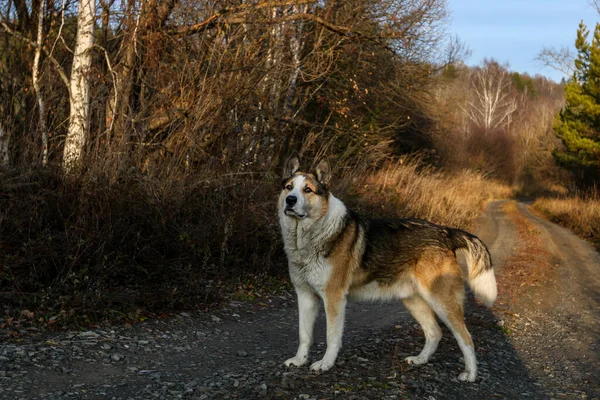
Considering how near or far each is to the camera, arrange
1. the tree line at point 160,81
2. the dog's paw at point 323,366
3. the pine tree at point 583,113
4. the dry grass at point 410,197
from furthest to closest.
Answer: the pine tree at point 583,113
the dry grass at point 410,197
the tree line at point 160,81
the dog's paw at point 323,366

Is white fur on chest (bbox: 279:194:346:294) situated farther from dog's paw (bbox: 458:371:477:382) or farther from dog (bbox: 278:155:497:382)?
dog's paw (bbox: 458:371:477:382)

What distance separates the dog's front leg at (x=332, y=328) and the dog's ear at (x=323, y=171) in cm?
120

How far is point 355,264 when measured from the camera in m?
5.89

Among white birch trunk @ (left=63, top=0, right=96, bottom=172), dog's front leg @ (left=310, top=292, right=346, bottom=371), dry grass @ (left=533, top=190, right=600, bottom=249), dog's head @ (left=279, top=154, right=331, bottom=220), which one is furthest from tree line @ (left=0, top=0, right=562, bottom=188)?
dry grass @ (left=533, top=190, right=600, bottom=249)

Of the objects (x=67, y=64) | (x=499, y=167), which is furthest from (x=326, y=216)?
(x=499, y=167)

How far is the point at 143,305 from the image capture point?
24.5 ft

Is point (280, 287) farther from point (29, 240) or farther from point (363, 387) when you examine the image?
point (363, 387)

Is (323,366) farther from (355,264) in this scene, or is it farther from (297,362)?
(355,264)

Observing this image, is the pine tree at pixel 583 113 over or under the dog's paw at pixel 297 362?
over

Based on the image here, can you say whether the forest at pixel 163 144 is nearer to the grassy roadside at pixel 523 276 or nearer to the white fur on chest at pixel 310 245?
the white fur on chest at pixel 310 245

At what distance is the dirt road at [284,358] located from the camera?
5059 mm

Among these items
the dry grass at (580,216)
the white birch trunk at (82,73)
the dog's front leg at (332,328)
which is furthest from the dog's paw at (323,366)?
the dry grass at (580,216)

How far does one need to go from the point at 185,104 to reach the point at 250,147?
6.04 feet

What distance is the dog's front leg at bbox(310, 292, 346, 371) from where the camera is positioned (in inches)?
219
